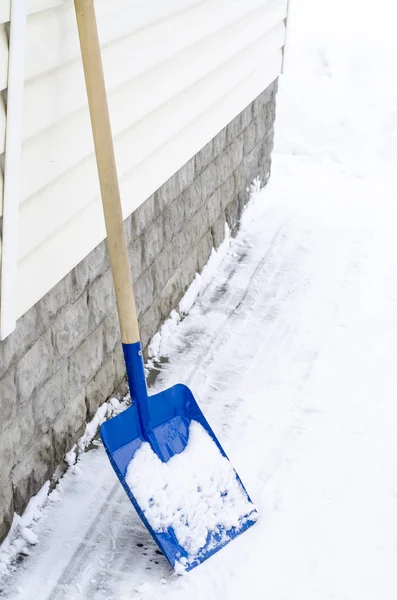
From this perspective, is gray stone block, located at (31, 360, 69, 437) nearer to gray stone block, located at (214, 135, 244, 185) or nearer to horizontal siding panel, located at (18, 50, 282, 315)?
horizontal siding panel, located at (18, 50, 282, 315)

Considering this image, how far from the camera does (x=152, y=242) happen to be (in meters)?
3.24

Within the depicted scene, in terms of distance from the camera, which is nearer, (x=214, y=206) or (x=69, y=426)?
(x=69, y=426)

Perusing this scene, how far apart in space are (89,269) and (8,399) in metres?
0.64

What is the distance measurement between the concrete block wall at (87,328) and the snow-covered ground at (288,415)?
0.15 meters

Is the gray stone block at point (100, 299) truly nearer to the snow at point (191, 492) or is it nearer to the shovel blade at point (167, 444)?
the shovel blade at point (167, 444)

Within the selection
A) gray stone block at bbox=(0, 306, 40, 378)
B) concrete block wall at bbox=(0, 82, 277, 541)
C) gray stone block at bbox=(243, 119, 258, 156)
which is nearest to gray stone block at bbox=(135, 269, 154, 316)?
concrete block wall at bbox=(0, 82, 277, 541)

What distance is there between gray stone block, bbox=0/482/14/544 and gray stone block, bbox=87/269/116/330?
0.68 meters

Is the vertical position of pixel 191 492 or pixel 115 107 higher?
pixel 115 107

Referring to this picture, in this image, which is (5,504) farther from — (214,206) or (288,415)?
(214,206)

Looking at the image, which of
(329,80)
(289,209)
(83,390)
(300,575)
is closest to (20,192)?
(83,390)

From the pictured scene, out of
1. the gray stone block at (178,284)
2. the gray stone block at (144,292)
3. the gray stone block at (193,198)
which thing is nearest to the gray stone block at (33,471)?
the gray stone block at (144,292)

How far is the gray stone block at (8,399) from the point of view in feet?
7.14

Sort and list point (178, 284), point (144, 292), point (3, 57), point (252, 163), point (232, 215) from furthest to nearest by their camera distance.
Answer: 1. point (252, 163)
2. point (232, 215)
3. point (178, 284)
4. point (144, 292)
5. point (3, 57)

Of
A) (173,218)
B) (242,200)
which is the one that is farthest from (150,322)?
(242,200)
